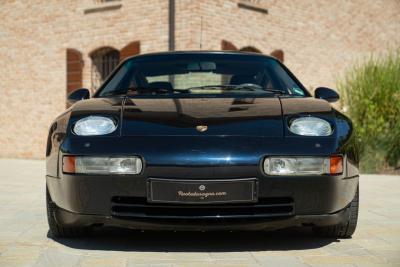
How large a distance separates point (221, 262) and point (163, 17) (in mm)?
10706

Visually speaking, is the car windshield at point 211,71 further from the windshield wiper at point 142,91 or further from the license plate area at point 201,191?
the license plate area at point 201,191

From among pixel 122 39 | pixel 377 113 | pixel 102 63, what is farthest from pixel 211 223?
pixel 102 63

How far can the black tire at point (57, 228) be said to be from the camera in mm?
4270

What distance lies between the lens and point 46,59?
16.4 m

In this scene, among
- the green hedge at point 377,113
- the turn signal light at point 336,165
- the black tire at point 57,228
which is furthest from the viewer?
the green hedge at point 377,113

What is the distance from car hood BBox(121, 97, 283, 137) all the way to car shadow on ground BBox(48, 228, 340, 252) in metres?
0.73

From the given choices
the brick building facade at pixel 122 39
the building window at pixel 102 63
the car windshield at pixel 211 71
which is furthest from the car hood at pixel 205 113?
the building window at pixel 102 63

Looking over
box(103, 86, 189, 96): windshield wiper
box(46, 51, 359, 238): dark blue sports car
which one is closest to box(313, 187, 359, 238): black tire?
box(46, 51, 359, 238): dark blue sports car

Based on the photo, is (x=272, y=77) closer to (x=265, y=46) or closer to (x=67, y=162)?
(x=67, y=162)

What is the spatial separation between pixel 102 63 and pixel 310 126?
12042mm

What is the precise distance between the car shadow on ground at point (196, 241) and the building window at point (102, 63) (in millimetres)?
10874

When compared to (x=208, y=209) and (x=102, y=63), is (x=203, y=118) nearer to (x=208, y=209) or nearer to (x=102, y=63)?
(x=208, y=209)

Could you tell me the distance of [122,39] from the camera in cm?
1477

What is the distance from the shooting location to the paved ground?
3744 millimetres
